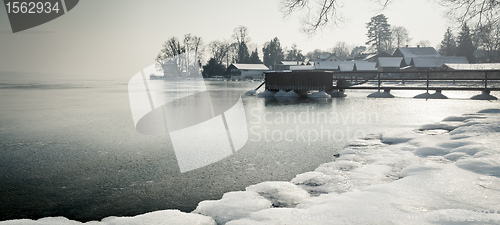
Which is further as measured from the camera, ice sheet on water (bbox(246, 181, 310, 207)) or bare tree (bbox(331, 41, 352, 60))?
bare tree (bbox(331, 41, 352, 60))

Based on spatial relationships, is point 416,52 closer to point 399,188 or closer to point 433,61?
point 433,61

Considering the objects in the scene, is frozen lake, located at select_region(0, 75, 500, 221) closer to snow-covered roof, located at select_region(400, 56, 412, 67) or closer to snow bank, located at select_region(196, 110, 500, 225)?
snow bank, located at select_region(196, 110, 500, 225)

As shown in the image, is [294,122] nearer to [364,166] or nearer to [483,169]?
[364,166]

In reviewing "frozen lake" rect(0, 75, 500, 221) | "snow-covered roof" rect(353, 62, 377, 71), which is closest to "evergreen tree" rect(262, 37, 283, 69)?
"snow-covered roof" rect(353, 62, 377, 71)

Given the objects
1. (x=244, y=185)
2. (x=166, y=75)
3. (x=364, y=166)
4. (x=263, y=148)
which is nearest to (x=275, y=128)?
(x=263, y=148)

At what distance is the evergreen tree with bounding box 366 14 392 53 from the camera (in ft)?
372

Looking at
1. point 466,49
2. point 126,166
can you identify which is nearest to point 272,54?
point 466,49

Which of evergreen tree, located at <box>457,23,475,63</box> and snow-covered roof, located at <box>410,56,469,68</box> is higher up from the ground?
evergreen tree, located at <box>457,23,475,63</box>

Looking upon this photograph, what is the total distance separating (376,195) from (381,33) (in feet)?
404

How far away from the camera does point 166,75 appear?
330 ft

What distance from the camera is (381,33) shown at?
11381cm

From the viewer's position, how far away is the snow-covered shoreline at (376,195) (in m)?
2.85

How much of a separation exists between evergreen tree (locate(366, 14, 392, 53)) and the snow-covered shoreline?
118493mm

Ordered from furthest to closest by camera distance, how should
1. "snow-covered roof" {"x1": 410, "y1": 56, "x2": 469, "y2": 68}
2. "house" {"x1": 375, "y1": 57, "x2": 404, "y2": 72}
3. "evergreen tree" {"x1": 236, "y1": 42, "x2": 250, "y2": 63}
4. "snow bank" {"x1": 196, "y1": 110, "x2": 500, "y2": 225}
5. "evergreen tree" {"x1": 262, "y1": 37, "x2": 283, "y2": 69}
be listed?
1. "evergreen tree" {"x1": 262, "y1": 37, "x2": 283, "y2": 69}
2. "evergreen tree" {"x1": 236, "y1": 42, "x2": 250, "y2": 63}
3. "house" {"x1": 375, "y1": 57, "x2": 404, "y2": 72}
4. "snow-covered roof" {"x1": 410, "y1": 56, "x2": 469, "y2": 68}
5. "snow bank" {"x1": 196, "y1": 110, "x2": 500, "y2": 225}
